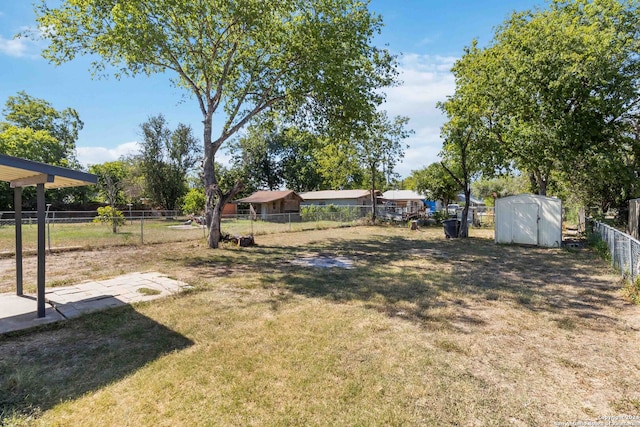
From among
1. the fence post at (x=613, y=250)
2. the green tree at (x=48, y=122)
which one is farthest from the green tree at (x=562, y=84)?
the green tree at (x=48, y=122)

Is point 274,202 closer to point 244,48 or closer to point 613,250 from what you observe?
point 244,48

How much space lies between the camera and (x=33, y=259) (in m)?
9.62

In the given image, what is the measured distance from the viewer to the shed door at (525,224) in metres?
12.6

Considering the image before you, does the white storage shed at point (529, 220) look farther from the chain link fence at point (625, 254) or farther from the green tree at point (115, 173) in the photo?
the green tree at point (115, 173)

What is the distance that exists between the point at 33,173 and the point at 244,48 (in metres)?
9.98

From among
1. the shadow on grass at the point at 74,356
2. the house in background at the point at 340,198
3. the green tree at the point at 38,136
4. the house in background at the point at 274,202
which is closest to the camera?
the shadow on grass at the point at 74,356

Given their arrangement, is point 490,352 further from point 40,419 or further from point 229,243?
point 229,243

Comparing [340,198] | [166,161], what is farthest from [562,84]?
[166,161]

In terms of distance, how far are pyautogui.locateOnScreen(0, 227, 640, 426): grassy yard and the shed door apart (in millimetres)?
6060

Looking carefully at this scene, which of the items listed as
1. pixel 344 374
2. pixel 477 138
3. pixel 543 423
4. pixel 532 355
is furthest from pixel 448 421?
pixel 477 138

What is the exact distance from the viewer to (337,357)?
11.6 feet

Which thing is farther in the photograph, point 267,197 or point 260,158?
point 260,158

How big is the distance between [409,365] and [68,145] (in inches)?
2107

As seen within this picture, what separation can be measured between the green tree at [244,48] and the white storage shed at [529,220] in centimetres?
694
